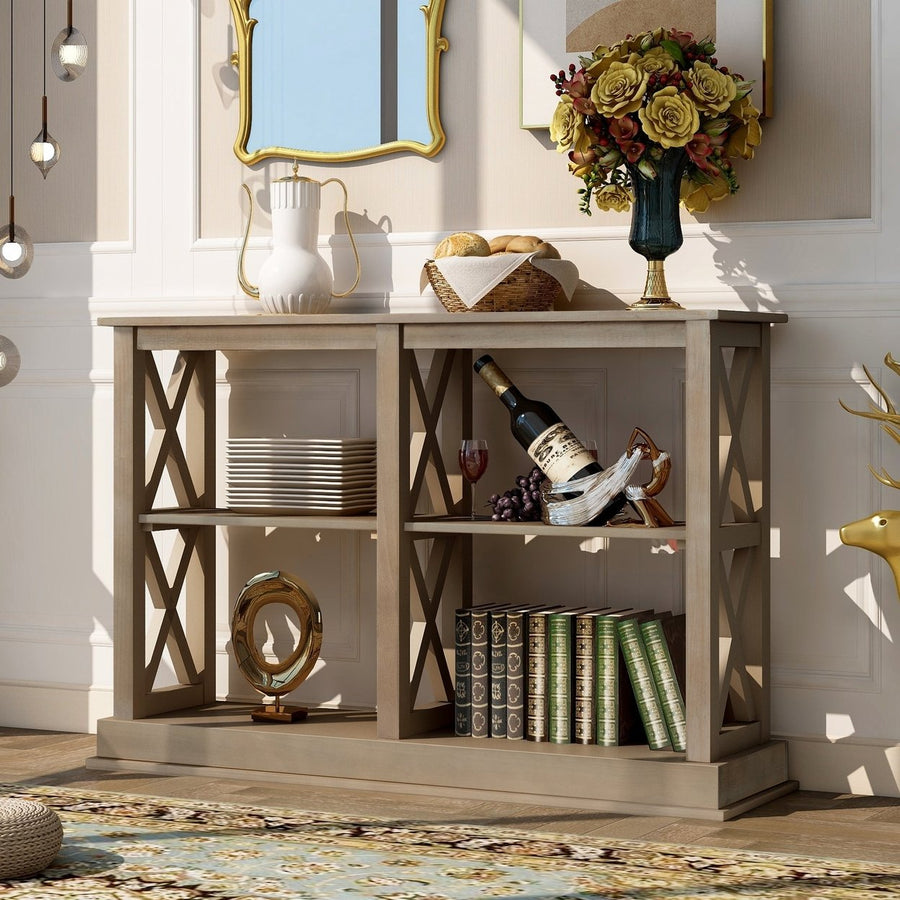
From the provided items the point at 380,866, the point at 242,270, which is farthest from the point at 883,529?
the point at 242,270

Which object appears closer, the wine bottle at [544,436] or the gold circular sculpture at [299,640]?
the wine bottle at [544,436]

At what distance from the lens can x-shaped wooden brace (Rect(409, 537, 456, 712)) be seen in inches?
142

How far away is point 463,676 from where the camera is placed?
11.7ft

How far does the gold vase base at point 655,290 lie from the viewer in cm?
341

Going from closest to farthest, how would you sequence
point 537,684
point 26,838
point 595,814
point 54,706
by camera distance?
point 26,838 → point 595,814 → point 537,684 → point 54,706

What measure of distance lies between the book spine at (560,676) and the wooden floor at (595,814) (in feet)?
0.73

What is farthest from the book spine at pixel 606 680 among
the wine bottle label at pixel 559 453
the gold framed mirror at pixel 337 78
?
the gold framed mirror at pixel 337 78

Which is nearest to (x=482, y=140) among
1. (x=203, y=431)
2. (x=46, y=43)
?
(x=203, y=431)

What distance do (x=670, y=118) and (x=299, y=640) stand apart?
151 centimetres

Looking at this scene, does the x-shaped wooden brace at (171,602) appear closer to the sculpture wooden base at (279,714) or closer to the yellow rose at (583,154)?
A: the sculpture wooden base at (279,714)

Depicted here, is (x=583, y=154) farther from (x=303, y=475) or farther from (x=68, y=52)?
(x=68, y=52)

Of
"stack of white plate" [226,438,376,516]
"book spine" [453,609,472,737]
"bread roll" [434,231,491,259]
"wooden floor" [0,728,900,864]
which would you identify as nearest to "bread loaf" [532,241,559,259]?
"bread roll" [434,231,491,259]

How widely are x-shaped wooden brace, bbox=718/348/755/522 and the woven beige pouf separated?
58.3 inches

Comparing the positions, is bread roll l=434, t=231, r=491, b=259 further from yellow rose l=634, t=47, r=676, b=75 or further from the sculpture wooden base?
the sculpture wooden base
